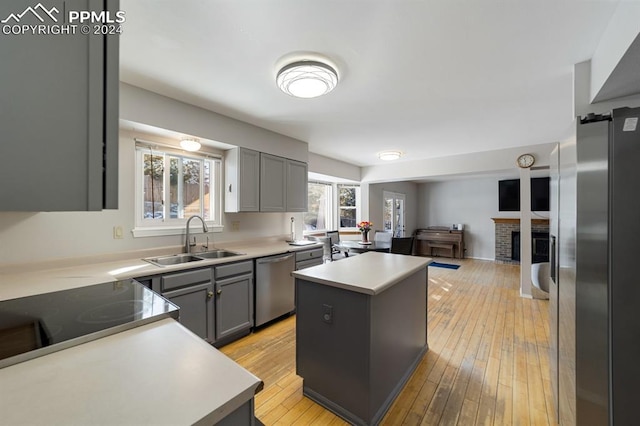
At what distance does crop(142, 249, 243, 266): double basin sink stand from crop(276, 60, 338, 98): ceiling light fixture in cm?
179

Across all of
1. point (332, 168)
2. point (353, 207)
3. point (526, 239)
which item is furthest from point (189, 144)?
point (526, 239)

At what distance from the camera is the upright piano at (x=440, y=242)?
7191 mm

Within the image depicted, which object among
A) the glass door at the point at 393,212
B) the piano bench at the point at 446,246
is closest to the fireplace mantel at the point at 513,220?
the piano bench at the point at 446,246

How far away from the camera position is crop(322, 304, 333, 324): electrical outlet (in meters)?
1.75

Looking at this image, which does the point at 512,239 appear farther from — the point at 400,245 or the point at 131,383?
the point at 131,383

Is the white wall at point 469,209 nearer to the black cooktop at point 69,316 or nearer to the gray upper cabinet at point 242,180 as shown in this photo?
the gray upper cabinet at point 242,180

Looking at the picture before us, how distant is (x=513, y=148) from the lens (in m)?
4.15

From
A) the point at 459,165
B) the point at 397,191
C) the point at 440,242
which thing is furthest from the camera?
the point at 440,242

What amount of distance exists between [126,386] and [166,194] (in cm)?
253

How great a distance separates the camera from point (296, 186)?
3.80m

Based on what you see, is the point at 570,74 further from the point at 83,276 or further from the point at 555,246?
the point at 83,276

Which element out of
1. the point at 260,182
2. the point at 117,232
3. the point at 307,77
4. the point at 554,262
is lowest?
the point at 554,262

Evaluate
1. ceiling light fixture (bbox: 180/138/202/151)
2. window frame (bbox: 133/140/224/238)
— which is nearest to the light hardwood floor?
window frame (bbox: 133/140/224/238)

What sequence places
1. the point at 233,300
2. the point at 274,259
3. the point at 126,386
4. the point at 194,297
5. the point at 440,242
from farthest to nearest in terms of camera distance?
1. the point at 440,242
2. the point at 274,259
3. the point at 233,300
4. the point at 194,297
5. the point at 126,386
